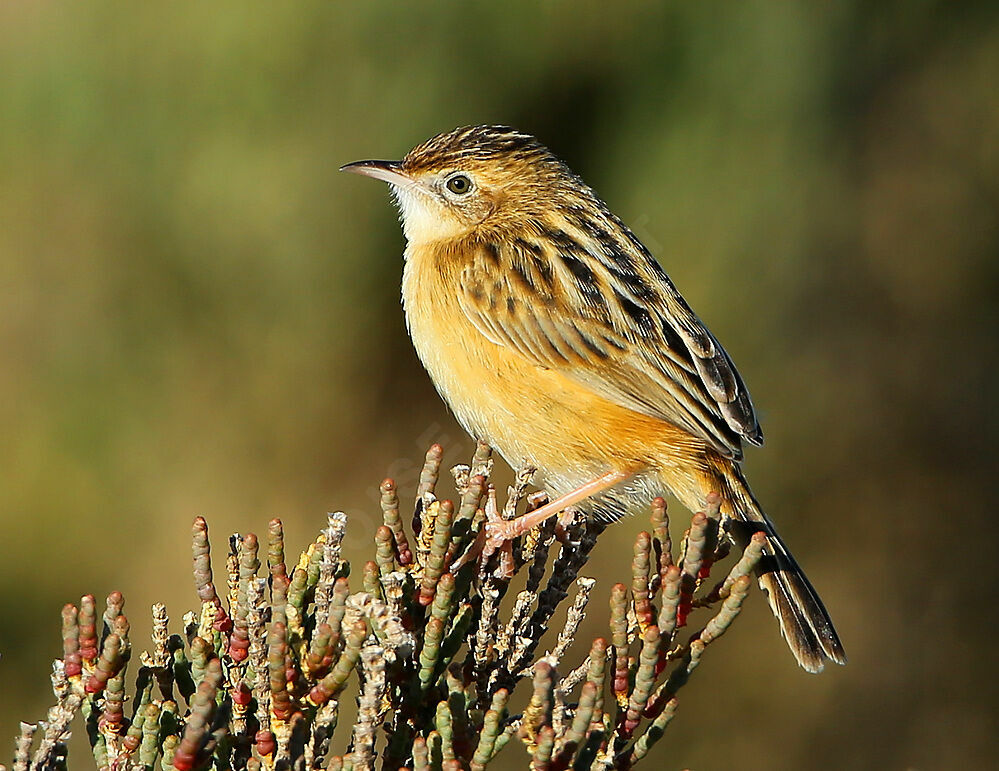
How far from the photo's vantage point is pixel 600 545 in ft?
26.1

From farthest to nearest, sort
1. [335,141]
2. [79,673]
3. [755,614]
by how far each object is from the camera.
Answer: [755,614] → [335,141] → [79,673]

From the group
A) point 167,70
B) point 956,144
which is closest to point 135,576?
point 167,70

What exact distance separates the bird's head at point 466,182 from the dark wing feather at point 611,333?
1.23ft

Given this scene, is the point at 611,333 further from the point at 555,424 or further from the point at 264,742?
the point at 264,742

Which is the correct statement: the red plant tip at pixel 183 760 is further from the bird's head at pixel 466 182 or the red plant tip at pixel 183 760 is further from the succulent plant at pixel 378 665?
the bird's head at pixel 466 182

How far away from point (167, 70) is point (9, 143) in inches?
47.0

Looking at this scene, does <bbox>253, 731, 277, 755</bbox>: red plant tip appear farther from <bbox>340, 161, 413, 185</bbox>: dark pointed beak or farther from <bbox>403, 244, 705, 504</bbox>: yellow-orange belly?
<bbox>340, 161, 413, 185</bbox>: dark pointed beak

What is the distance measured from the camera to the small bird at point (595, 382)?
14.2 feet

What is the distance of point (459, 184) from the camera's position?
16.8 ft

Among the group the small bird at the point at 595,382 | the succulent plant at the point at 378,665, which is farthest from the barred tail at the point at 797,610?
the succulent plant at the point at 378,665

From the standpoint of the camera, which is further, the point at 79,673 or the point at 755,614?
the point at 755,614

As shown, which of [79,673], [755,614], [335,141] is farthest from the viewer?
[755,614]

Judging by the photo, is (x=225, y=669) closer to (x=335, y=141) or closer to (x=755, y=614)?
(x=335, y=141)

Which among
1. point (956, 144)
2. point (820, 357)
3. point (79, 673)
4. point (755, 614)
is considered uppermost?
point (956, 144)
